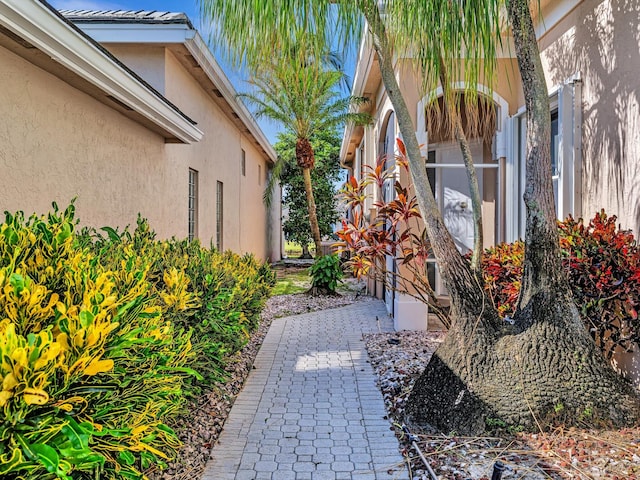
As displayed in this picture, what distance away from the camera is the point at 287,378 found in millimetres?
5734

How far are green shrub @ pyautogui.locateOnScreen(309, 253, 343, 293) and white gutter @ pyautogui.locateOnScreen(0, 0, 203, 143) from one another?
633 cm

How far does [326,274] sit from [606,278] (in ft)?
27.7

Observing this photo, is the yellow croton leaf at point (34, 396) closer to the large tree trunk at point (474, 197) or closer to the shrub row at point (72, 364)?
the shrub row at point (72, 364)

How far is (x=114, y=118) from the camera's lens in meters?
6.48

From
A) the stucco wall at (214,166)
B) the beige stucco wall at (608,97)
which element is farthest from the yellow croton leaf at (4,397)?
the stucco wall at (214,166)

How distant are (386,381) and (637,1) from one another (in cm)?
481

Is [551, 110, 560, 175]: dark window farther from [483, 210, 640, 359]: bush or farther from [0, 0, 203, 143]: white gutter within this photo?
[0, 0, 203, 143]: white gutter

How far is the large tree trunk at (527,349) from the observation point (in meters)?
3.70

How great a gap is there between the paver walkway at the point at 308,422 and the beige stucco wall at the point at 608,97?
131 inches

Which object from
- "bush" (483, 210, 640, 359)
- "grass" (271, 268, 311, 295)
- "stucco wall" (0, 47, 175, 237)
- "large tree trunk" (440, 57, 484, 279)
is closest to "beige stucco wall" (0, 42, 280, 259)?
"stucco wall" (0, 47, 175, 237)

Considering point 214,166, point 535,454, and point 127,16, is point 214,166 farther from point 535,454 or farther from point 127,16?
point 535,454

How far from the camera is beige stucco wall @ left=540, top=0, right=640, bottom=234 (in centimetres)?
466

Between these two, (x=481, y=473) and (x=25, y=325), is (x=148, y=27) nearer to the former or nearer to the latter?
(x=25, y=325)

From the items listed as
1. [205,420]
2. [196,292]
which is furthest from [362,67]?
[205,420]
